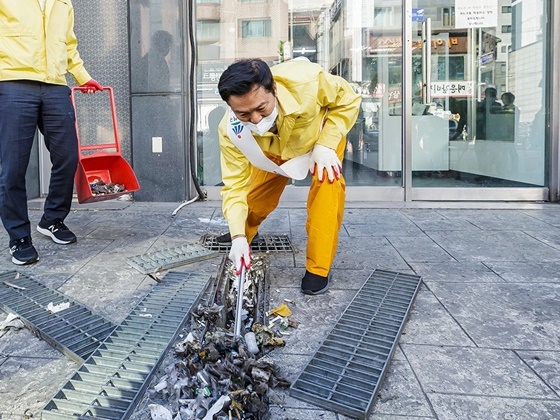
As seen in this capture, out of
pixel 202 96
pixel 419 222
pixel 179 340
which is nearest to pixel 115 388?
pixel 179 340

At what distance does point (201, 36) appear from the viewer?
5.85m

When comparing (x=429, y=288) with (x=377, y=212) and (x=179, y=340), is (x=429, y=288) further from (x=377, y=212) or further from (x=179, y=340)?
(x=377, y=212)

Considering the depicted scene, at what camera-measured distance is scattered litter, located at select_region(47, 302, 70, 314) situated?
8.20 feet

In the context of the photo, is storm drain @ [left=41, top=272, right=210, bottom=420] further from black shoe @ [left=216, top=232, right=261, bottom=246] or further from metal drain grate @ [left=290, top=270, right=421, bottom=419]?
black shoe @ [left=216, top=232, right=261, bottom=246]

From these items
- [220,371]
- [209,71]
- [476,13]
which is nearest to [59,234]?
[220,371]

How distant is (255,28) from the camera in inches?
230

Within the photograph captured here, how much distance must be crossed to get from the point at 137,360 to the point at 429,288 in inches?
66.1

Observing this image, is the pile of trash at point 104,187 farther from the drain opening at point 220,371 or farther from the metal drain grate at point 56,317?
the drain opening at point 220,371

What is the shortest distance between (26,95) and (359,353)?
2663mm

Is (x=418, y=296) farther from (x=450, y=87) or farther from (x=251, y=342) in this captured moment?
(x=450, y=87)

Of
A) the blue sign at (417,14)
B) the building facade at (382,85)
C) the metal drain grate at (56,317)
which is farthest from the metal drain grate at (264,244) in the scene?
the blue sign at (417,14)

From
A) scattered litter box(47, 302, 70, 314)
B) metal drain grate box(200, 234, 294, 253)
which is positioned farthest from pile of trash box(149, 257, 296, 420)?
metal drain grate box(200, 234, 294, 253)

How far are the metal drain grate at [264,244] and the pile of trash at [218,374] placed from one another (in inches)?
49.5

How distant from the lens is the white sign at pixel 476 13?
18.8 ft
